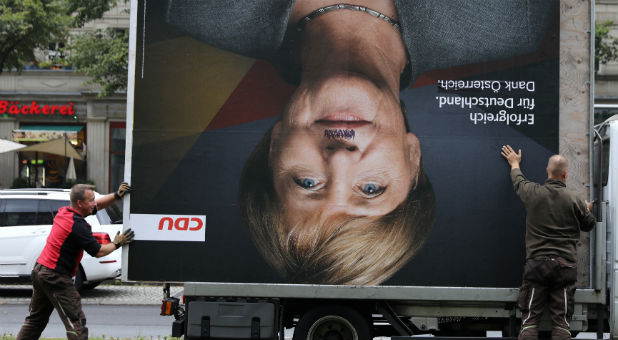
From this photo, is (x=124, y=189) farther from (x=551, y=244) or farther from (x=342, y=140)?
(x=551, y=244)

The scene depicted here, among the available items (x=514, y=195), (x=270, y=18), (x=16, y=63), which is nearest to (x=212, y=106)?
(x=270, y=18)

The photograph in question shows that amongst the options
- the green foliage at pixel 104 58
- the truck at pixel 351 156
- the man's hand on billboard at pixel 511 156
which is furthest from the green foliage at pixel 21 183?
the man's hand on billboard at pixel 511 156

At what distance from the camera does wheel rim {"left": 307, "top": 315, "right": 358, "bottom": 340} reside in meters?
6.43

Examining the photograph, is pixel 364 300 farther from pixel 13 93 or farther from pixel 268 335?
pixel 13 93

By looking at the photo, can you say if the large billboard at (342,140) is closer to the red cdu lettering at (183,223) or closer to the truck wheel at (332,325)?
the red cdu lettering at (183,223)

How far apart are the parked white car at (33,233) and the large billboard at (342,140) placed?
20.7ft

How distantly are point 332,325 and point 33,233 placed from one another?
7.72 m

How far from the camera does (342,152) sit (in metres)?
6.23

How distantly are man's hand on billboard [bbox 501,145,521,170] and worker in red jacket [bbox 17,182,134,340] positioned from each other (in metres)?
3.44

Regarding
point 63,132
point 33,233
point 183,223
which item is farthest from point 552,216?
point 63,132

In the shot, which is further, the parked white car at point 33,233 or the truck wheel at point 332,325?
the parked white car at point 33,233

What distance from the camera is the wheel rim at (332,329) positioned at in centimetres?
643

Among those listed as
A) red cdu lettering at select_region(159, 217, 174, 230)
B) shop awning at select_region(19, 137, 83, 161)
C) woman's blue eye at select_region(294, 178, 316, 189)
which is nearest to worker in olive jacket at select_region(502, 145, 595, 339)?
woman's blue eye at select_region(294, 178, 316, 189)

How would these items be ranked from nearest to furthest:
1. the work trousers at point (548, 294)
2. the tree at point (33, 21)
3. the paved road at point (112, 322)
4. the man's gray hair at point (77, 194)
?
the work trousers at point (548, 294) → the man's gray hair at point (77, 194) → the paved road at point (112, 322) → the tree at point (33, 21)
